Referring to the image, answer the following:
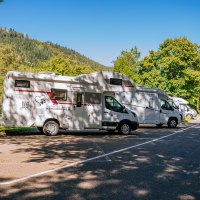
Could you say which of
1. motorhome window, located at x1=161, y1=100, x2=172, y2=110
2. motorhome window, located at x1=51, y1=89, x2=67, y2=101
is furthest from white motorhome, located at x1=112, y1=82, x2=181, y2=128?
motorhome window, located at x1=51, y1=89, x2=67, y2=101

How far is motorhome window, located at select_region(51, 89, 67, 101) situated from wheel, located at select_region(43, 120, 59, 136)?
1.21 meters

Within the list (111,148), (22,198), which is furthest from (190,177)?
(111,148)

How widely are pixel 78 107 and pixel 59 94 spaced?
118cm

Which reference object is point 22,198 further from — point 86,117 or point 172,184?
point 86,117

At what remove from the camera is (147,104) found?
22.4 m

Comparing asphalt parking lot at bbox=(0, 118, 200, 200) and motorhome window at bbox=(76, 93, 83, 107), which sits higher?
motorhome window at bbox=(76, 93, 83, 107)

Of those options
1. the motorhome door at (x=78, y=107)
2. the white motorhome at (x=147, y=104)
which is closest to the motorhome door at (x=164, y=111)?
the white motorhome at (x=147, y=104)

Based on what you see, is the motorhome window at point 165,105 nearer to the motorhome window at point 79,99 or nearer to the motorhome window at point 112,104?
the motorhome window at point 112,104

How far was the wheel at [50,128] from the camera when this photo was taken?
15578 mm

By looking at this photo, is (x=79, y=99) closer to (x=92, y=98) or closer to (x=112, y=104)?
(x=92, y=98)

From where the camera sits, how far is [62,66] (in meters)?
58.2

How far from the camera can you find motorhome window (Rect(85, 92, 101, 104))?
54.1 ft

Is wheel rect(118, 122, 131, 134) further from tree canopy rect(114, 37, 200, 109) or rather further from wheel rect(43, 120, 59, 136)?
tree canopy rect(114, 37, 200, 109)

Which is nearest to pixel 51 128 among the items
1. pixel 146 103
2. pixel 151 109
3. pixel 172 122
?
pixel 146 103
